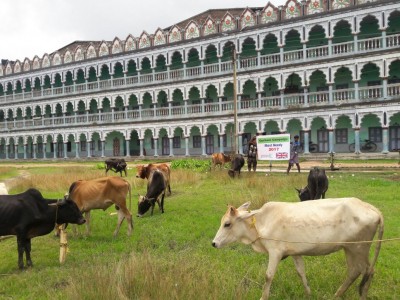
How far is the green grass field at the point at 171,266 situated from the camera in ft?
17.3

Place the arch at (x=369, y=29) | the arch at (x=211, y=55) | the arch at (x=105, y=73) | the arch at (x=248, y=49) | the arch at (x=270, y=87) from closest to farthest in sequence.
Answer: the arch at (x=369, y=29) → the arch at (x=270, y=87) → the arch at (x=248, y=49) → the arch at (x=211, y=55) → the arch at (x=105, y=73)

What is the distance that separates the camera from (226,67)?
41.9m

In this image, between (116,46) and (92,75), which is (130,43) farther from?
(92,75)

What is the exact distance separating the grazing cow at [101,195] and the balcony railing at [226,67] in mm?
30878

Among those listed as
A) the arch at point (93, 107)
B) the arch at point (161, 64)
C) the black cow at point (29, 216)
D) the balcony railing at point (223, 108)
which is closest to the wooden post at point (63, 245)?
the black cow at point (29, 216)

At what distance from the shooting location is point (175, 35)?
149 ft

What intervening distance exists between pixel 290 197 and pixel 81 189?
729 centimetres

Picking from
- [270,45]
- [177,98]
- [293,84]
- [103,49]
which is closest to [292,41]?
[270,45]

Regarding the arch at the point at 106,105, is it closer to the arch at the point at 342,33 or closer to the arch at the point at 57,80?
the arch at the point at 57,80

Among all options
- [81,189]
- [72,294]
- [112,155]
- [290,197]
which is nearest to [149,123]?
[112,155]

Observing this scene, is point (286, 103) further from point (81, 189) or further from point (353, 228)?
point (353, 228)

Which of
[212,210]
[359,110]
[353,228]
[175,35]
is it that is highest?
[175,35]

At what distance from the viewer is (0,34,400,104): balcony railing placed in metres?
34.5

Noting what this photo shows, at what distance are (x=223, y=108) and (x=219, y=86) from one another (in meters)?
2.42
